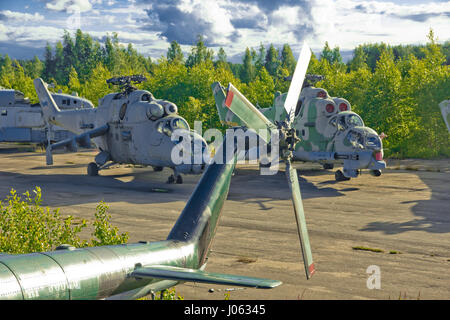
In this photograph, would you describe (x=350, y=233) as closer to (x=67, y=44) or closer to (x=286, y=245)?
(x=286, y=245)

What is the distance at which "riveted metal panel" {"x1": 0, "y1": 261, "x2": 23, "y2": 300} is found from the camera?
17.4ft

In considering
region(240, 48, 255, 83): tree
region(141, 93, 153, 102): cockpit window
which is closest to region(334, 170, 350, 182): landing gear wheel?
region(141, 93, 153, 102): cockpit window

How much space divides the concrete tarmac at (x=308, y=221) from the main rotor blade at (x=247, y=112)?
2.54m

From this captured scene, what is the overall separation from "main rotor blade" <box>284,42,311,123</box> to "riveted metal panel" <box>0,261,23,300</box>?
4.94 meters

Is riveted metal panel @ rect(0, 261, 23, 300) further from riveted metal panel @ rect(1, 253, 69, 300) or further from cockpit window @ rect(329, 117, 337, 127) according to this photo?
cockpit window @ rect(329, 117, 337, 127)

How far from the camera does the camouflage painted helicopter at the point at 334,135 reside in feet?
77.6

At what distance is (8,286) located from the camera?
538cm

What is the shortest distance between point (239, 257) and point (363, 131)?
13.2 meters

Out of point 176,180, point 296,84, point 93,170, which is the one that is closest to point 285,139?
point 296,84

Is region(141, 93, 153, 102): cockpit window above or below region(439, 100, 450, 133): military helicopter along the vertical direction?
above

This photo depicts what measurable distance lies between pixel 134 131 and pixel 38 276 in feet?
64.7

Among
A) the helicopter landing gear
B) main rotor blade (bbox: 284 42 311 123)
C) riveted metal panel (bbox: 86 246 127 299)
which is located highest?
main rotor blade (bbox: 284 42 311 123)

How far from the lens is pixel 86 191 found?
23.0m
